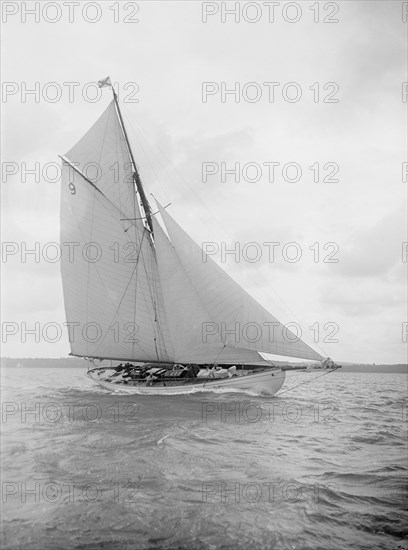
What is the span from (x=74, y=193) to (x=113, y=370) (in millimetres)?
16453

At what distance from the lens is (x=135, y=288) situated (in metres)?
30.7

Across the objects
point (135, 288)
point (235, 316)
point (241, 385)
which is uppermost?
point (135, 288)

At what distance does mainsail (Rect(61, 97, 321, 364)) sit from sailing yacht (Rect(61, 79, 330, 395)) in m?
0.08

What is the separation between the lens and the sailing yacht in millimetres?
26453

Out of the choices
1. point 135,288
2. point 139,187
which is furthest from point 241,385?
point 139,187

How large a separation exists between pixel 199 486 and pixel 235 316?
53.8 ft

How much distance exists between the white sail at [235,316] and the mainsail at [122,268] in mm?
409

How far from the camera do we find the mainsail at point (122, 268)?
26.9 meters

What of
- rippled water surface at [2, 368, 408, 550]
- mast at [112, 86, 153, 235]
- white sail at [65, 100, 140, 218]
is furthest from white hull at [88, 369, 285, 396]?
white sail at [65, 100, 140, 218]

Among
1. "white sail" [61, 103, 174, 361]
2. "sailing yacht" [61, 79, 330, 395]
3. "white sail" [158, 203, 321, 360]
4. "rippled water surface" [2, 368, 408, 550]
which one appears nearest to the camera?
"rippled water surface" [2, 368, 408, 550]

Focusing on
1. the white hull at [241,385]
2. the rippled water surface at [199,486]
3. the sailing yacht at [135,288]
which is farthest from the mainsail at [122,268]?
the rippled water surface at [199,486]

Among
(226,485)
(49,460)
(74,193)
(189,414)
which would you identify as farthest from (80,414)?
(74,193)

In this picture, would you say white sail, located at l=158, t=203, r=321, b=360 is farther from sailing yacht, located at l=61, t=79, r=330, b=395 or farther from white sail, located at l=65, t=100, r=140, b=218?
white sail, located at l=65, t=100, r=140, b=218

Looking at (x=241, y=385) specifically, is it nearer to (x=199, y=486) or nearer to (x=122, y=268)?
(x=122, y=268)
